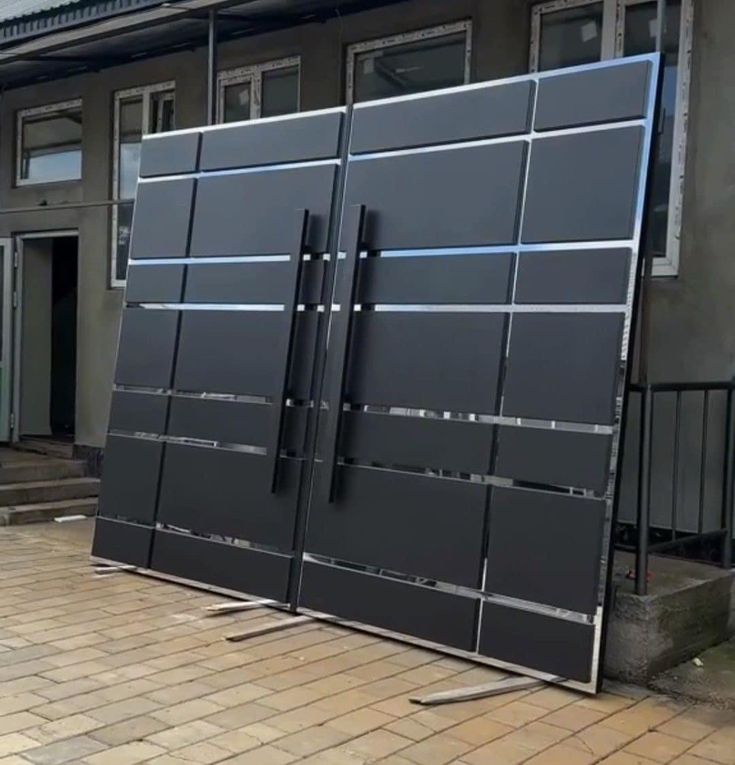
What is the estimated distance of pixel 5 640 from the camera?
4.43 meters

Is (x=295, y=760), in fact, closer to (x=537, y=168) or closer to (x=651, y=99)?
(x=537, y=168)

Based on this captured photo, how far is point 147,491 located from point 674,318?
10.2ft

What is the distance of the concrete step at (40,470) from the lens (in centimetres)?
787

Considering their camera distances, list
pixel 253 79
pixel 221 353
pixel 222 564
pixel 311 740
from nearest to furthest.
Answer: pixel 311 740
pixel 222 564
pixel 221 353
pixel 253 79

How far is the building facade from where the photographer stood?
491 cm

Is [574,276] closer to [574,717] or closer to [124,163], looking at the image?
[574,717]

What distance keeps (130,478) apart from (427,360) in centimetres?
222

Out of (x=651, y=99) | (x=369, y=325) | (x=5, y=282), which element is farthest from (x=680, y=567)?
(x=5, y=282)

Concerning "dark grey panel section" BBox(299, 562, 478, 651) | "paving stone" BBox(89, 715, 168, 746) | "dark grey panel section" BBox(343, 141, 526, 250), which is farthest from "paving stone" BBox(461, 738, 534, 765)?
"dark grey panel section" BBox(343, 141, 526, 250)

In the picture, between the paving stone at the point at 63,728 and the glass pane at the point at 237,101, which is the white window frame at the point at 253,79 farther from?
the paving stone at the point at 63,728

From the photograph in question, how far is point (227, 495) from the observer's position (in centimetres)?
518

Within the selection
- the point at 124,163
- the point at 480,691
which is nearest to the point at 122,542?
the point at 480,691

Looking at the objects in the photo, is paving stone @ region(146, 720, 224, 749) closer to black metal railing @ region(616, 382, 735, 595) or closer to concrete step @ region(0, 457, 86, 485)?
black metal railing @ region(616, 382, 735, 595)

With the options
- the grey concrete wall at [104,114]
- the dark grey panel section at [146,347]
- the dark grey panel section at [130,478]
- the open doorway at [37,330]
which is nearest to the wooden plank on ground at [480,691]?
the dark grey panel section at [130,478]
